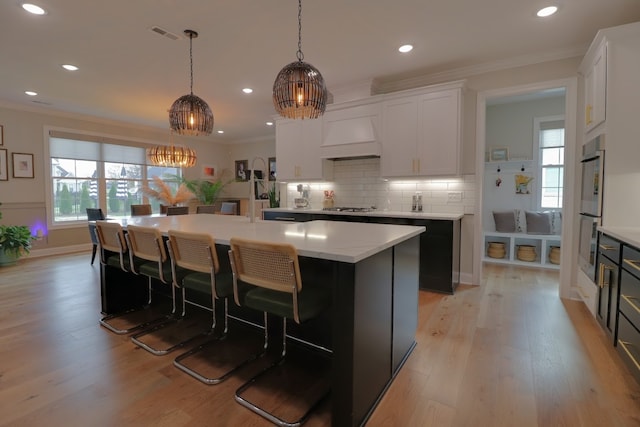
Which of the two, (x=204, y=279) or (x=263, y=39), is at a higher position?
(x=263, y=39)

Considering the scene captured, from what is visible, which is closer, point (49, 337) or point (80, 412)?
point (80, 412)

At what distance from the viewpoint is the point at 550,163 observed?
521 centimetres

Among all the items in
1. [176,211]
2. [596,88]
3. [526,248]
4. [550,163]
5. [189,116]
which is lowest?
[526,248]

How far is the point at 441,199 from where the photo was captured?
4105mm

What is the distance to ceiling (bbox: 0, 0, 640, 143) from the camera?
2555 millimetres

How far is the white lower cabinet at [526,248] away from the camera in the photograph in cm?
482

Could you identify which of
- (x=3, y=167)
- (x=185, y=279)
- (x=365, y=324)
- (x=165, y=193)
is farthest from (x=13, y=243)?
(x=365, y=324)

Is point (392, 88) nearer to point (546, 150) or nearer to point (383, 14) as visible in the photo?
point (383, 14)

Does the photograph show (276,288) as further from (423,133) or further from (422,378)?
(423,133)

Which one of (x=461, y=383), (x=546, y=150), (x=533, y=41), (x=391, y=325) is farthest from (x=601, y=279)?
(x=546, y=150)

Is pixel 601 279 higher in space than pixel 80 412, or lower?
higher

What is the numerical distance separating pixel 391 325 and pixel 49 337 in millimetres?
2657

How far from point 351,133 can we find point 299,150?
3.08 feet

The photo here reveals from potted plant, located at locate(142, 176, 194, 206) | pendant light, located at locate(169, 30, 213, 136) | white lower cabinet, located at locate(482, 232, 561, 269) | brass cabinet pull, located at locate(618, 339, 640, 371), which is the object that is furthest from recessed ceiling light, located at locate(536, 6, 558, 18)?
potted plant, located at locate(142, 176, 194, 206)
